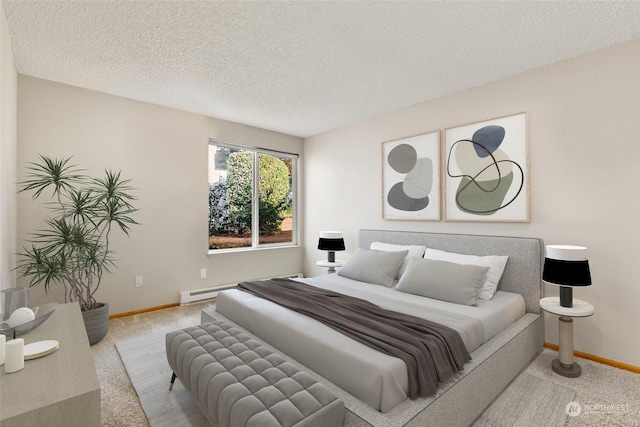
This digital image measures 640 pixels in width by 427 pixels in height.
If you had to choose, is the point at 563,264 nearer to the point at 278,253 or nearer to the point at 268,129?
the point at 278,253

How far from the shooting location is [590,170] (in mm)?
2588

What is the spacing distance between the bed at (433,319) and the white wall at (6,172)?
172 centimetres

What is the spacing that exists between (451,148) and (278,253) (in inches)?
123

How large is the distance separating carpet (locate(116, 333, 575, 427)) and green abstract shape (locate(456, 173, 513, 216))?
61.6 inches

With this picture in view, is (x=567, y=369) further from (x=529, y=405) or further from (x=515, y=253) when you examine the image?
(x=515, y=253)

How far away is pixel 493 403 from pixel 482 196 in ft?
6.46

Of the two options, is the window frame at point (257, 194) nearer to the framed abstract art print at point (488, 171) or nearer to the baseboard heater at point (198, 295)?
the baseboard heater at point (198, 295)

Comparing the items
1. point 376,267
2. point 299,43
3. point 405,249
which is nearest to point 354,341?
point 376,267

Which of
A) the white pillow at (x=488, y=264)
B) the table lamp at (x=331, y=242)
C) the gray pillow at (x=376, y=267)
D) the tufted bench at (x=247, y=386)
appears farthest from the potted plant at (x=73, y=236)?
the white pillow at (x=488, y=264)

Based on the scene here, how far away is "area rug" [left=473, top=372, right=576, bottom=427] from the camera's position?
1854 mm

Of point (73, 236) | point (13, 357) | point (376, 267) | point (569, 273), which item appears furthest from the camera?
point (376, 267)

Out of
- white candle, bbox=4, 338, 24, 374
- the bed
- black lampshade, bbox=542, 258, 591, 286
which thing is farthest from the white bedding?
white candle, bbox=4, 338, 24, 374

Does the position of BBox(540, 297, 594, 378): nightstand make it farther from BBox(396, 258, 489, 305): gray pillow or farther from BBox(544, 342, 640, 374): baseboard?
BBox(396, 258, 489, 305): gray pillow

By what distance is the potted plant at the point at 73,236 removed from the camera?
110 inches
